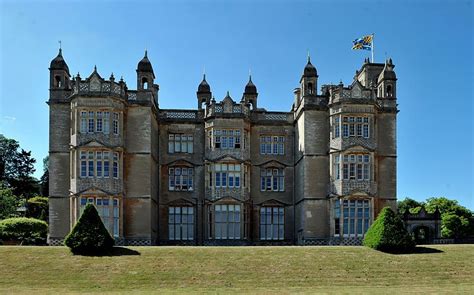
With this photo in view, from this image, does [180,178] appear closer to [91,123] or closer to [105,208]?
[105,208]

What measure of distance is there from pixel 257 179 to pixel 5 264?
20488mm

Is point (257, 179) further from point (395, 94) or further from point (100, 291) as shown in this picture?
point (100, 291)

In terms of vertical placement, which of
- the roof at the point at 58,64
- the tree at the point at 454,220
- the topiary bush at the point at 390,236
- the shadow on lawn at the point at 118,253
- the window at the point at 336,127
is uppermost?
the roof at the point at 58,64

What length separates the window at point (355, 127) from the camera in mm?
39062

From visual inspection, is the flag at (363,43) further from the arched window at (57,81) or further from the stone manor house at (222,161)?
the arched window at (57,81)

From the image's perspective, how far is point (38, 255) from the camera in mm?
29094

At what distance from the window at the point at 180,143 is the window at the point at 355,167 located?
11389 mm

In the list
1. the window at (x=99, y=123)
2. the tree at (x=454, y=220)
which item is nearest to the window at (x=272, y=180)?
the window at (x=99, y=123)

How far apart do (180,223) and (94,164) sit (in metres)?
8.80

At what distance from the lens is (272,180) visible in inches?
1692

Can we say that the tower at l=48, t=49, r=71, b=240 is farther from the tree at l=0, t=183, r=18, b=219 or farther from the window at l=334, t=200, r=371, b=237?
the tree at l=0, t=183, r=18, b=219

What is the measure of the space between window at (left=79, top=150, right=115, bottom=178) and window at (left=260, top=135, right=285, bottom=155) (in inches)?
484

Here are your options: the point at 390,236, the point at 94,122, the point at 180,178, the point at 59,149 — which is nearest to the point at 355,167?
the point at 390,236

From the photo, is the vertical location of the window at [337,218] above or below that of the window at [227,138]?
below
